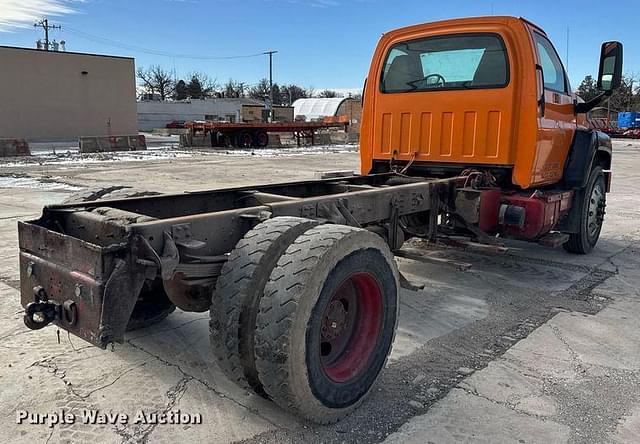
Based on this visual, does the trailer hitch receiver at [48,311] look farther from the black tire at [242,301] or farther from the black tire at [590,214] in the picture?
the black tire at [590,214]

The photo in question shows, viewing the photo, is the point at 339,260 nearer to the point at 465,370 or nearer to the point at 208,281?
the point at 208,281

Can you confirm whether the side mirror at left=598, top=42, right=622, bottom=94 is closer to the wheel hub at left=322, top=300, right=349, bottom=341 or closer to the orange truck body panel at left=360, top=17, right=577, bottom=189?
the orange truck body panel at left=360, top=17, right=577, bottom=189

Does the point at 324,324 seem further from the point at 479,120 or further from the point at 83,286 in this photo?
the point at 479,120

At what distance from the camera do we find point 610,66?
5.64 m

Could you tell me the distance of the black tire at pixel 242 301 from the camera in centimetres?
270

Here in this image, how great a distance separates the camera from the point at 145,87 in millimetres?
93875

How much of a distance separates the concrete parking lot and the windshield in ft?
6.51

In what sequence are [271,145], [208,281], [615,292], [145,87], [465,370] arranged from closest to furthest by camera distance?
[208,281] → [465,370] → [615,292] → [271,145] → [145,87]

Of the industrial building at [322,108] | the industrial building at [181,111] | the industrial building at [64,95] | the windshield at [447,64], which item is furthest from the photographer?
the industrial building at [322,108]

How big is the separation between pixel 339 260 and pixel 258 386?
746 millimetres

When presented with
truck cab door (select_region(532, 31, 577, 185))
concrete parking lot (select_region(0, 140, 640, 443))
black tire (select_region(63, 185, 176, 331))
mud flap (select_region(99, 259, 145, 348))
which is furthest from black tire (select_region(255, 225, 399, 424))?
truck cab door (select_region(532, 31, 577, 185))

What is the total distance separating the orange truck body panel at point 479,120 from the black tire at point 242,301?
3391 mm

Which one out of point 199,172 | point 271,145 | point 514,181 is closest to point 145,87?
point 271,145

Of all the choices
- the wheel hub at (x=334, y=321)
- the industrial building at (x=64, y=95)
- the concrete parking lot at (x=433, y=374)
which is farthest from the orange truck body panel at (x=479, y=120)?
the industrial building at (x=64, y=95)
